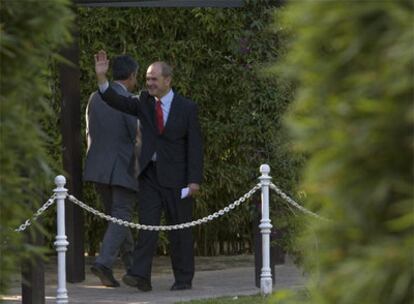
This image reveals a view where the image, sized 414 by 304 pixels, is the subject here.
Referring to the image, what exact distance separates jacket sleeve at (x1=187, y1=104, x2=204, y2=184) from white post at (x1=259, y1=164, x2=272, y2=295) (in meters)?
0.52

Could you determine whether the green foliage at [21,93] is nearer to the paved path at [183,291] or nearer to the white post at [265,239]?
the paved path at [183,291]

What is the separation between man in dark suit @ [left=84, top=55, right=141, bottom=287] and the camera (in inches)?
472

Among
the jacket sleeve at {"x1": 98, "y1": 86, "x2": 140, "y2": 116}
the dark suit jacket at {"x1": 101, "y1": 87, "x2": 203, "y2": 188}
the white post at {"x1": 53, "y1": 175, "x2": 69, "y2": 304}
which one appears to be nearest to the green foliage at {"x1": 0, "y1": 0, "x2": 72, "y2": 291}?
the white post at {"x1": 53, "y1": 175, "x2": 69, "y2": 304}

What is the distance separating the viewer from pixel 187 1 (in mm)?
12312

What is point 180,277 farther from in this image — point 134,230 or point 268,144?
point 134,230

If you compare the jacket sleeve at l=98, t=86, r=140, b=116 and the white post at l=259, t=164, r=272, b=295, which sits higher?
the jacket sleeve at l=98, t=86, r=140, b=116

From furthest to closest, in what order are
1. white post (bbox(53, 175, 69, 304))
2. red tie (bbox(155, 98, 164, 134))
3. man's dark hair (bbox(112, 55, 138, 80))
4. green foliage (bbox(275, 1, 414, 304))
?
man's dark hair (bbox(112, 55, 138, 80)), red tie (bbox(155, 98, 164, 134)), white post (bbox(53, 175, 69, 304)), green foliage (bbox(275, 1, 414, 304))

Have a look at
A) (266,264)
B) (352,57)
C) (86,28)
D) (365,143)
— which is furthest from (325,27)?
(86,28)

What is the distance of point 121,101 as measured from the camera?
37.5 ft

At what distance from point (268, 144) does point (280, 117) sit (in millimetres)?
294

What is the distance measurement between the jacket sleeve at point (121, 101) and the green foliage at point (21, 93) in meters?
5.71

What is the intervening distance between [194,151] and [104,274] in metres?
1.46

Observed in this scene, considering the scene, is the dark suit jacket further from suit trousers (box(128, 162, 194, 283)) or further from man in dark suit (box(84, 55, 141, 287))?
man in dark suit (box(84, 55, 141, 287))

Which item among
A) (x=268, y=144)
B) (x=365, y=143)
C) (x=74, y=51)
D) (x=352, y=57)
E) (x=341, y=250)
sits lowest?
(x=341, y=250)
